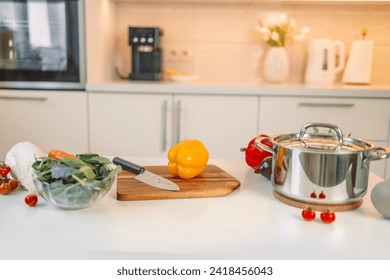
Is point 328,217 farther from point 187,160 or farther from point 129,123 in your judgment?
point 129,123

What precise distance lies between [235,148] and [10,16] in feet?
4.75

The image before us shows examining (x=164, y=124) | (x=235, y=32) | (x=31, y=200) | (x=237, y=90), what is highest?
(x=235, y=32)

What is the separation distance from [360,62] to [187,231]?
2.30 metres

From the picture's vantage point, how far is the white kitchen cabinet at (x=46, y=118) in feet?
7.92

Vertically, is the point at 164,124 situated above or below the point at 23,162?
below

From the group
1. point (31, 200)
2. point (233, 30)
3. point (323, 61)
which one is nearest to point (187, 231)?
point (31, 200)

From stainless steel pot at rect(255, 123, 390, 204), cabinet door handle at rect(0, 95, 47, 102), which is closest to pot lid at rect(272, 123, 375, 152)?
stainless steel pot at rect(255, 123, 390, 204)

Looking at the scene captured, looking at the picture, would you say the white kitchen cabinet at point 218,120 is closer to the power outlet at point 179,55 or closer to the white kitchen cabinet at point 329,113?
the white kitchen cabinet at point 329,113

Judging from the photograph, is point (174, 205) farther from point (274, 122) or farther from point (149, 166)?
point (274, 122)

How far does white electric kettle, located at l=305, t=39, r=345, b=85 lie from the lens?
268 cm

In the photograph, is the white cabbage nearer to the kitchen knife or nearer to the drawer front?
the kitchen knife

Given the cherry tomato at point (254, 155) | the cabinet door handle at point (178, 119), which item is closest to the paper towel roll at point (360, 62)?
the cabinet door handle at point (178, 119)

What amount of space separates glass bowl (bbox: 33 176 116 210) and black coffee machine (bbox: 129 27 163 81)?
6.15ft

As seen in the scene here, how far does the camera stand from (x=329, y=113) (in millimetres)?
2396
